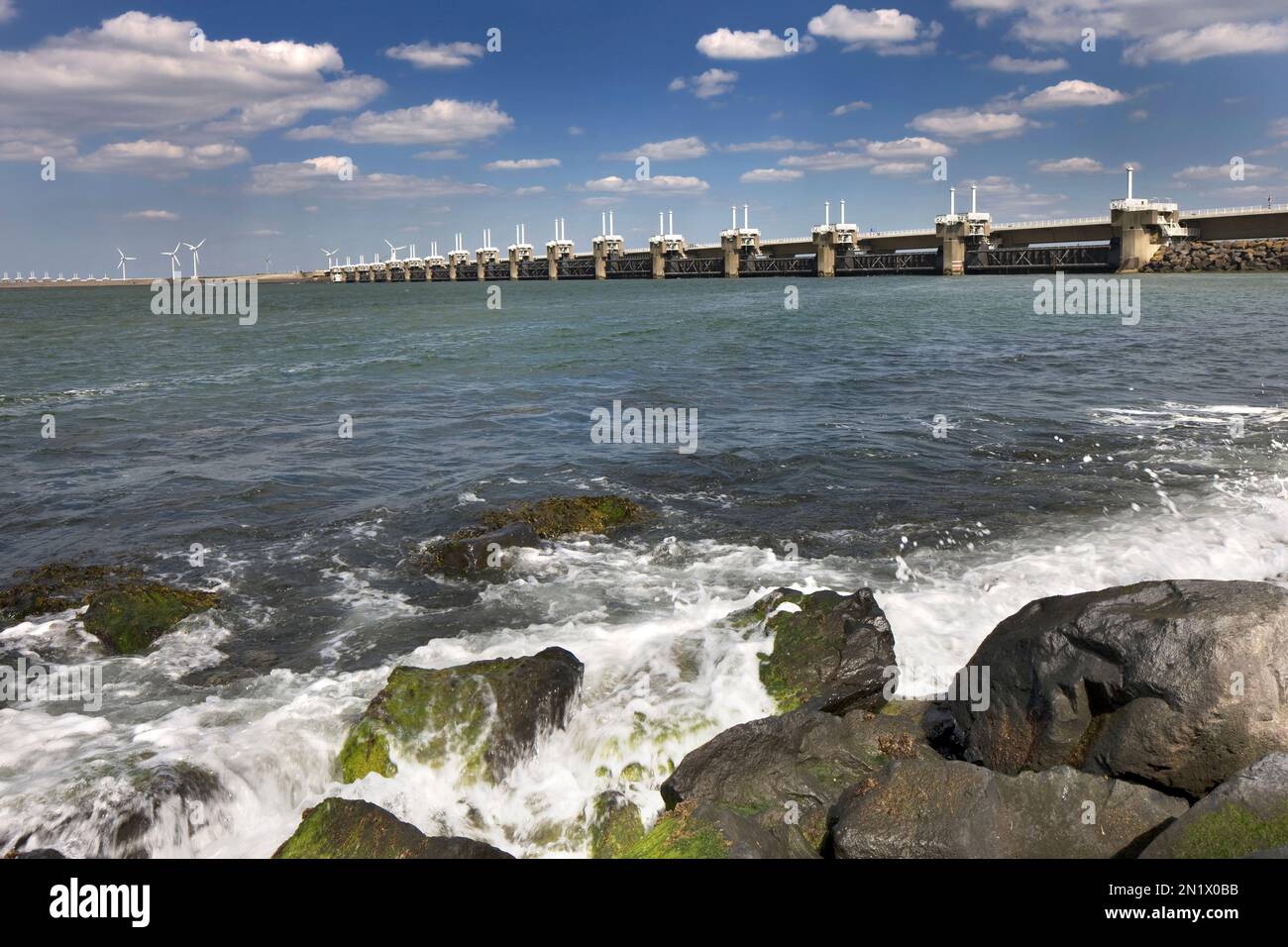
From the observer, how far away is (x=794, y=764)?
6961mm

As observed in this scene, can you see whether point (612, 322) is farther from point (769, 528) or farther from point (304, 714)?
point (304, 714)

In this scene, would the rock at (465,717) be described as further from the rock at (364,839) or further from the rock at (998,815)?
the rock at (998,815)

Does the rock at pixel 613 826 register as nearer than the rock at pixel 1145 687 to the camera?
No

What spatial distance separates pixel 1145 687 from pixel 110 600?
10.8 m

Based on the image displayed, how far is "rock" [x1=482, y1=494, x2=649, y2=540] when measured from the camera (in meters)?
14.0

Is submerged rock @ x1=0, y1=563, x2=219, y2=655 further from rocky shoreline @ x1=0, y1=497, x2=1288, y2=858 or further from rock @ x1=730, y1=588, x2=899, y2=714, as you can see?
rock @ x1=730, y1=588, x2=899, y2=714

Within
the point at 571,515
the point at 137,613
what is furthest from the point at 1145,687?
the point at 137,613

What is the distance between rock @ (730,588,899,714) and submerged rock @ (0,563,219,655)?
698 cm

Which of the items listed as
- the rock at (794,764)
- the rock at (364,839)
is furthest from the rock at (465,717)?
the rock at (794,764)

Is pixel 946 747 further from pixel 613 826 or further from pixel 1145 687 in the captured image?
pixel 613 826

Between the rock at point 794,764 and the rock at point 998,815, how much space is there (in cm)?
58

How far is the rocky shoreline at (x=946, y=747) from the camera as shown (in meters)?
5.43

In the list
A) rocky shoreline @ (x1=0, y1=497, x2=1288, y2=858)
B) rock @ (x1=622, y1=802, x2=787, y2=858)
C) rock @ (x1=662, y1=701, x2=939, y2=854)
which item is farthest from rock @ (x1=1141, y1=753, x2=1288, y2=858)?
rock @ (x1=622, y1=802, x2=787, y2=858)
